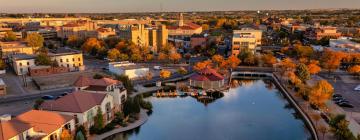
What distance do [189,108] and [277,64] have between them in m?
15.0

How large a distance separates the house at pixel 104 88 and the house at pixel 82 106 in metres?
1.05

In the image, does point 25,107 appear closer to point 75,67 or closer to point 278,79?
point 75,67

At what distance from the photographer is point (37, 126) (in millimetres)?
13148

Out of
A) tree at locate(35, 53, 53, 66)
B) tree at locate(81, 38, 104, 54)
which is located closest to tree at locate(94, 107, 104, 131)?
tree at locate(35, 53, 53, 66)

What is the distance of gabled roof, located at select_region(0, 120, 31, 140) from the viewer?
1169 centimetres

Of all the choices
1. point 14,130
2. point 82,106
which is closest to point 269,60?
point 82,106

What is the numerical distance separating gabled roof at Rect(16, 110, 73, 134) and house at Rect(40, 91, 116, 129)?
72cm

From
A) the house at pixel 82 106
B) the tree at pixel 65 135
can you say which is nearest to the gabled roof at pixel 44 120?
the tree at pixel 65 135

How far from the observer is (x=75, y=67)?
32.3 metres

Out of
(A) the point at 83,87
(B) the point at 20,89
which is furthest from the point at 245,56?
(B) the point at 20,89

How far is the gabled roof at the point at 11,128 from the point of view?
A: 1169 centimetres

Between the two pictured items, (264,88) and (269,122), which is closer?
(269,122)

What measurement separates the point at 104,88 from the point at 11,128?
6534mm

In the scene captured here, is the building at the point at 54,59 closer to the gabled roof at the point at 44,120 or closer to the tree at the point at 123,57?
the tree at the point at 123,57
